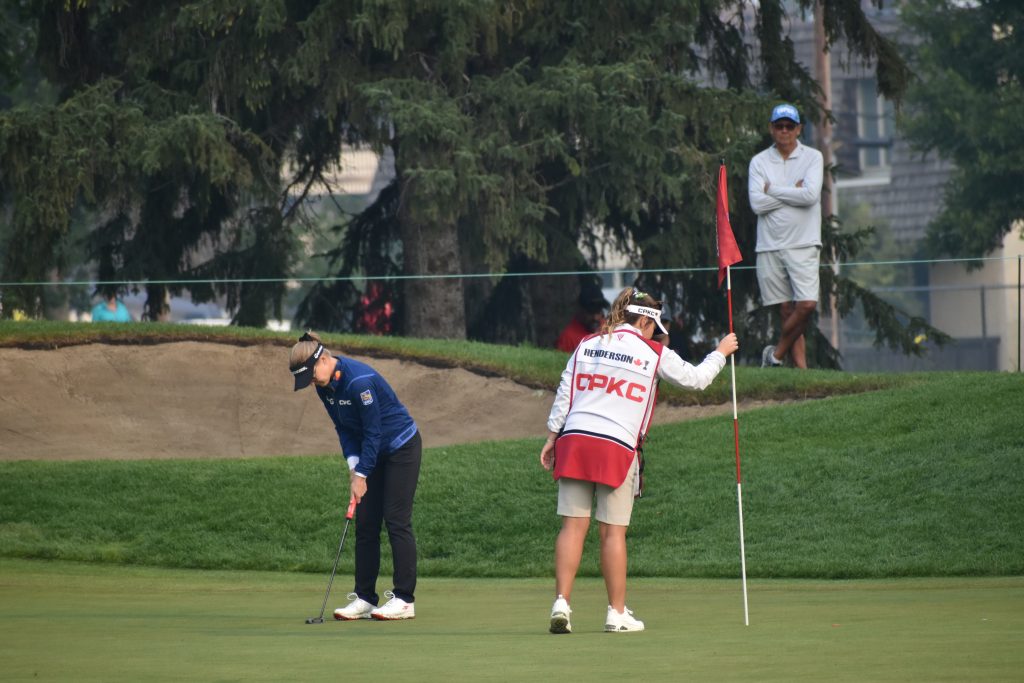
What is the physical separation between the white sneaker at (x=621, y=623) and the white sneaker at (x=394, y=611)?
1.55m

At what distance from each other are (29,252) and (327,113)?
13.3 ft

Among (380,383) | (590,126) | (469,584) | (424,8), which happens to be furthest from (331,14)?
(380,383)

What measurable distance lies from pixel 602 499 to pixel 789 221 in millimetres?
9009

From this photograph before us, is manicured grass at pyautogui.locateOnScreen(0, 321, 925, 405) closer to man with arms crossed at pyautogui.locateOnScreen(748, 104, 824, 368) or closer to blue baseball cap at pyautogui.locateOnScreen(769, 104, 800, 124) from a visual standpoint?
man with arms crossed at pyautogui.locateOnScreen(748, 104, 824, 368)

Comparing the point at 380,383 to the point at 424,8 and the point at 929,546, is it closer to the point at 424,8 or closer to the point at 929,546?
the point at 929,546

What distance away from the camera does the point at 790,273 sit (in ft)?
56.7

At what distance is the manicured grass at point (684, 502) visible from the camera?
1277 centimetres

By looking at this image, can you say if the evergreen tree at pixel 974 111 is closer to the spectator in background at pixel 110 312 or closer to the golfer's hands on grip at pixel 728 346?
the spectator in background at pixel 110 312

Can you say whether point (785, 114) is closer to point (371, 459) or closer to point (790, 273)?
point (790, 273)

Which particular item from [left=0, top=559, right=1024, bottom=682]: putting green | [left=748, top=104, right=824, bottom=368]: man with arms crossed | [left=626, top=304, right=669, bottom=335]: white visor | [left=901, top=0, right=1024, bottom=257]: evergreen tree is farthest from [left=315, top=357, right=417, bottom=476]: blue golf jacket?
[left=901, top=0, right=1024, bottom=257]: evergreen tree

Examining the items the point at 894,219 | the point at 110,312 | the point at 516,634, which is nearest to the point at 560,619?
the point at 516,634

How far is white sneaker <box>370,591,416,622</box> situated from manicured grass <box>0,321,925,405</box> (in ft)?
28.2

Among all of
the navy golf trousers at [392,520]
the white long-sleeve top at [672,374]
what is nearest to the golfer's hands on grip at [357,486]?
the navy golf trousers at [392,520]

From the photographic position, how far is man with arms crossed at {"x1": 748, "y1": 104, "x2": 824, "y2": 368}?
17016 millimetres
